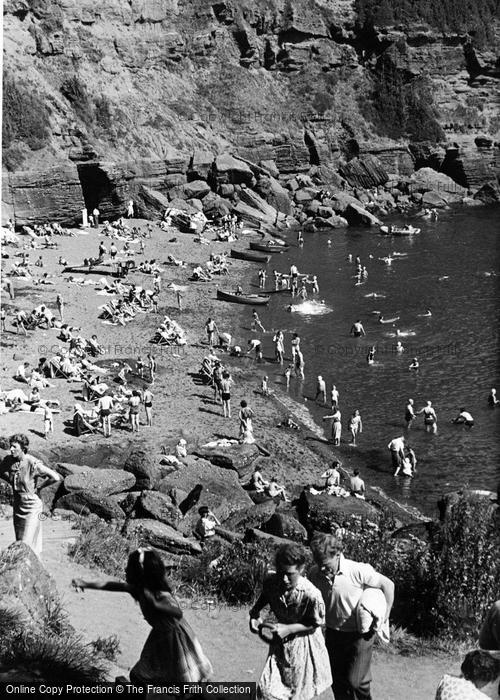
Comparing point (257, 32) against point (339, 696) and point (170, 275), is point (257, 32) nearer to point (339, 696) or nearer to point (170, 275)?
A: point (170, 275)

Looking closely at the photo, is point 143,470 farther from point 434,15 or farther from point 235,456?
point 434,15

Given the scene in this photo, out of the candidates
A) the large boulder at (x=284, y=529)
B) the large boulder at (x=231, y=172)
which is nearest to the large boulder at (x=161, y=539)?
the large boulder at (x=284, y=529)

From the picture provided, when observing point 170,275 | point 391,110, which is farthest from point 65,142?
point 391,110

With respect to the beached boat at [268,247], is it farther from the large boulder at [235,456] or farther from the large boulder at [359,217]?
the large boulder at [235,456]

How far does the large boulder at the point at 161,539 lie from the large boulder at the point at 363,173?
2687 inches

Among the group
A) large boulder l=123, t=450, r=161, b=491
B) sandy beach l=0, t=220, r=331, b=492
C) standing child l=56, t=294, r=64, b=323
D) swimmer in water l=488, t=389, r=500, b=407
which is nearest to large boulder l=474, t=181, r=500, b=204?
sandy beach l=0, t=220, r=331, b=492

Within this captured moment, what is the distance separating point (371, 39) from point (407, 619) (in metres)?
90.9

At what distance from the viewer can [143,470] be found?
19.2 meters

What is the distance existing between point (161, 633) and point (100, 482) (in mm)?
10356

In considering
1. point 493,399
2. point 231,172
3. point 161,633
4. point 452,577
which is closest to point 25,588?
point 161,633

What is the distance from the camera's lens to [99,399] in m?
25.7

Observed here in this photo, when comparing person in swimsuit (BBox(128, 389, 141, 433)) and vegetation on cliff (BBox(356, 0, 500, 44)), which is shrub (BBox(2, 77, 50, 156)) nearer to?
person in swimsuit (BBox(128, 389, 141, 433))

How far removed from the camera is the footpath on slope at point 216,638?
9.24m

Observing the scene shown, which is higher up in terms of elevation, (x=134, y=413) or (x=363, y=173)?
(x=363, y=173)
